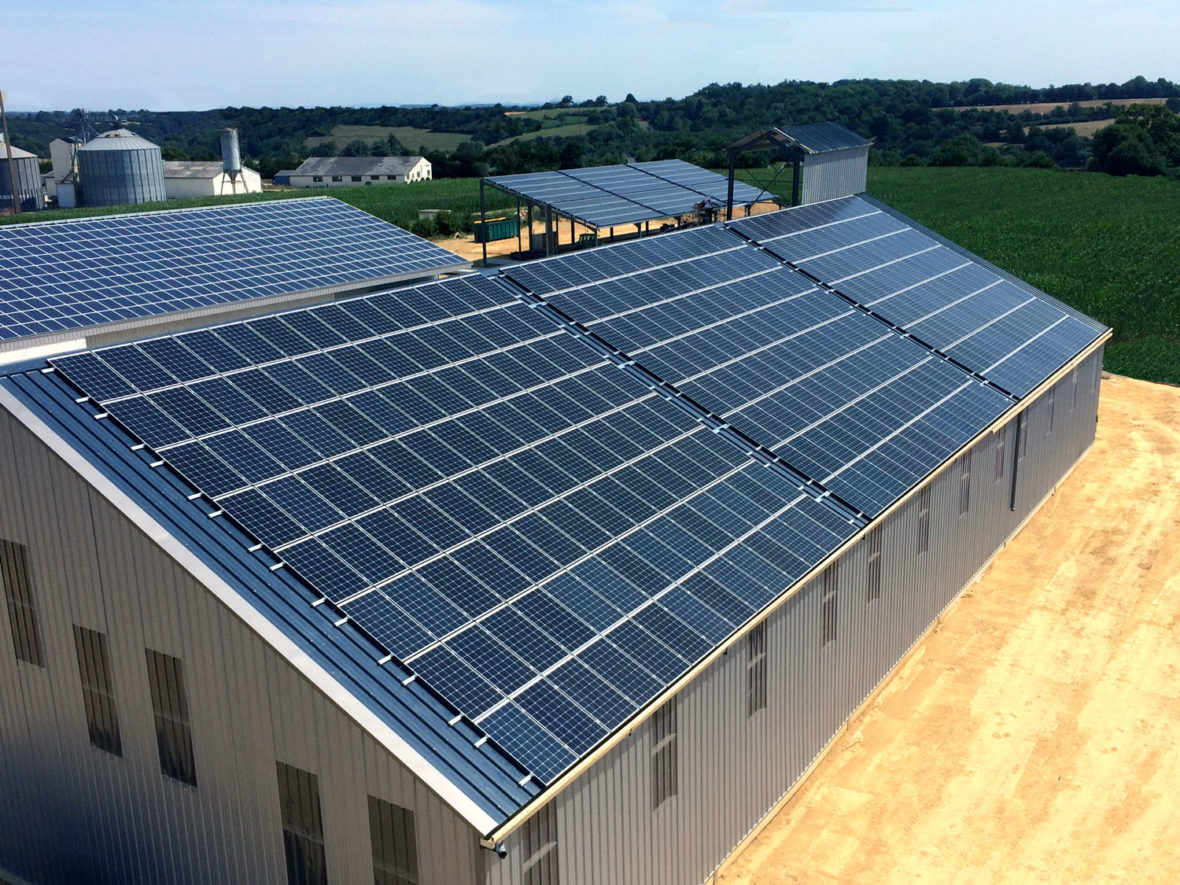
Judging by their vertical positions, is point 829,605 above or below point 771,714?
above

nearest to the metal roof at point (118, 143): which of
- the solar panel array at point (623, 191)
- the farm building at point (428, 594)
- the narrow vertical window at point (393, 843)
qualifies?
the solar panel array at point (623, 191)

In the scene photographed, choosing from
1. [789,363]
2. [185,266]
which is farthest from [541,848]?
[185,266]

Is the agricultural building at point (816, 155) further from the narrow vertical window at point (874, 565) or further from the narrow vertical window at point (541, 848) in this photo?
the narrow vertical window at point (541, 848)

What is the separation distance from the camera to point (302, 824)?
1313 cm

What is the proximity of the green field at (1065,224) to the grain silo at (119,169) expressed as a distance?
1788cm

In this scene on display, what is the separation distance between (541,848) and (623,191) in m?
52.6

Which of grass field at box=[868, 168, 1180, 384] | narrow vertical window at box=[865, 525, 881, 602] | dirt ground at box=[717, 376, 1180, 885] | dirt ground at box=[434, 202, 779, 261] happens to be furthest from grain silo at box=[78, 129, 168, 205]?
narrow vertical window at box=[865, 525, 881, 602]

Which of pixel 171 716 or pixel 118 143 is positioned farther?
pixel 118 143

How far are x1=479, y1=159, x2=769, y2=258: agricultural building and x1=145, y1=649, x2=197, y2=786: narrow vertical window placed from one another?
38.4m

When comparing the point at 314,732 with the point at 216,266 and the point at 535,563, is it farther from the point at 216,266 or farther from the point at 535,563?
the point at 216,266

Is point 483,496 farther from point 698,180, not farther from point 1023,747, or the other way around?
point 698,180

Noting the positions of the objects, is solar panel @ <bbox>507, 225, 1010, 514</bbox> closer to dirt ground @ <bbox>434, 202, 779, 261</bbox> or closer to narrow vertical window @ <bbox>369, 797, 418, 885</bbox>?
narrow vertical window @ <bbox>369, 797, 418, 885</bbox>

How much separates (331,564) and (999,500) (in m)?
21.1

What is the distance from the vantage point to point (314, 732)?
1260cm
